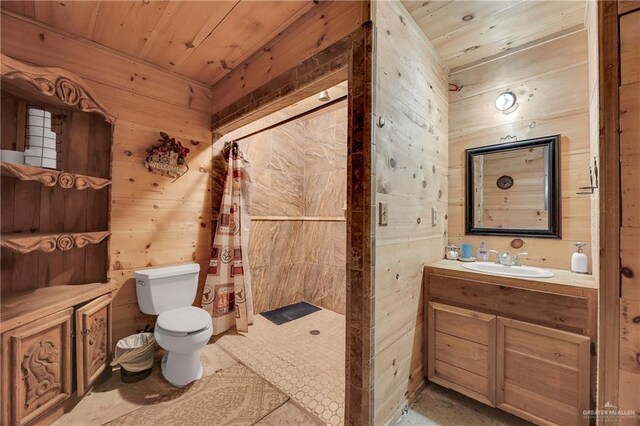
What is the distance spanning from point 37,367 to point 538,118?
3440 millimetres

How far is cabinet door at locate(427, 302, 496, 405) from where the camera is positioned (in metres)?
1.57

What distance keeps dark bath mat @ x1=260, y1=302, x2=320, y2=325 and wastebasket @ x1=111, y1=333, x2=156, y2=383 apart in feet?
4.03

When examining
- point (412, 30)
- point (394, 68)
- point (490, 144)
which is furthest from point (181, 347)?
point (490, 144)

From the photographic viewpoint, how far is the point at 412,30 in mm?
1676

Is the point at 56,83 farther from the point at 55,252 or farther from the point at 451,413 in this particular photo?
the point at 451,413

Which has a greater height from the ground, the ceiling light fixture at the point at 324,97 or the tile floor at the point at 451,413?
the ceiling light fixture at the point at 324,97

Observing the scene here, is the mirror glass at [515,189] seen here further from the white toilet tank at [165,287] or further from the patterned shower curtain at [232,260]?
the white toilet tank at [165,287]

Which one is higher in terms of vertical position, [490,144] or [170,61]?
[170,61]

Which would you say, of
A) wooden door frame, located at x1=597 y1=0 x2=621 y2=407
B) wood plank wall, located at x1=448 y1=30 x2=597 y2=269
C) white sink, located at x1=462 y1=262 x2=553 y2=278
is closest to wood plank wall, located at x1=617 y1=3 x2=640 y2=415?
wooden door frame, located at x1=597 y1=0 x2=621 y2=407

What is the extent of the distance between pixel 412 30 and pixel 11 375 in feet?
9.53

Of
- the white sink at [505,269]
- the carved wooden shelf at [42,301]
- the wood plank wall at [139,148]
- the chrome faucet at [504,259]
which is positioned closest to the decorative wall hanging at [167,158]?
the wood plank wall at [139,148]

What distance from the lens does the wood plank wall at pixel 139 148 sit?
5.98ft

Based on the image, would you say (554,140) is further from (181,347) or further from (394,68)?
(181,347)

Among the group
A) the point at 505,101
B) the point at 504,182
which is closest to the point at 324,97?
the point at 505,101
